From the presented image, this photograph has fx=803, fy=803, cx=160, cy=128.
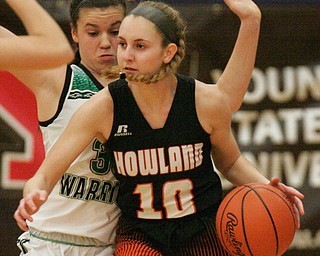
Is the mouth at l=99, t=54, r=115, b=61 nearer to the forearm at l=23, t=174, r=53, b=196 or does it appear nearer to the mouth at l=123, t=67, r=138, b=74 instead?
the mouth at l=123, t=67, r=138, b=74

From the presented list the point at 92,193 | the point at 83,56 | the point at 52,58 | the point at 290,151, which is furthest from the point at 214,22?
the point at 52,58

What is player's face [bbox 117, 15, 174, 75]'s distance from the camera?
10.6 ft

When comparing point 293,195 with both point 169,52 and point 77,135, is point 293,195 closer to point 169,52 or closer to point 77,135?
point 169,52

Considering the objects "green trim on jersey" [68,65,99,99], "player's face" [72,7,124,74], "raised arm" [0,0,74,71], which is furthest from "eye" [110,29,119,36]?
"raised arm" [0,0,74,71]

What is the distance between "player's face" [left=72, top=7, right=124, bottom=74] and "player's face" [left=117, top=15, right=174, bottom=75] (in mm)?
239

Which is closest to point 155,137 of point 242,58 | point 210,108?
point 210,108

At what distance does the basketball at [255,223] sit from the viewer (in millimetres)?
3191

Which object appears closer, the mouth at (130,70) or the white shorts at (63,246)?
the mouth at (130,70)

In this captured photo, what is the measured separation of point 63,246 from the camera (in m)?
3.44

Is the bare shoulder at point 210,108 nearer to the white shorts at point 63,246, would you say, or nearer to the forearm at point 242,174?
the forearm at point 242,174

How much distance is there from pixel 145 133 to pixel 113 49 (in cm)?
46

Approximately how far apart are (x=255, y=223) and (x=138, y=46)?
854 millimetres

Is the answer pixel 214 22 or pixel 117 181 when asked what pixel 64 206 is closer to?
pixel 117 181

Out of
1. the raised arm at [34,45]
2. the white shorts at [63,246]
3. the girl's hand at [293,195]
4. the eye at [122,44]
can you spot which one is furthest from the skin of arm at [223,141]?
the raised arm at [34,45]
